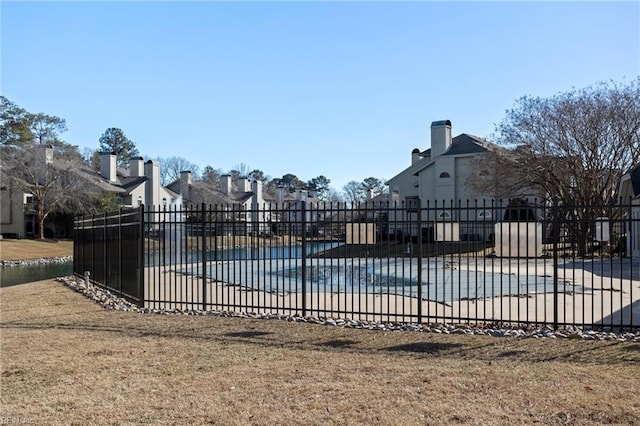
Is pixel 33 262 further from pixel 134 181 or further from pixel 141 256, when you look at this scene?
pixel 141 256

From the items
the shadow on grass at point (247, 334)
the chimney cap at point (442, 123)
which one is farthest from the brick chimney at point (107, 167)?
the shadow on grass at point (247, 334)

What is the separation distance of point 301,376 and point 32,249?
3505cm

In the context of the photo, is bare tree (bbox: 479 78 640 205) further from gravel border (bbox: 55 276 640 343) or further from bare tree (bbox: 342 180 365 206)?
bare tree (bbox: 342 180 365 206)

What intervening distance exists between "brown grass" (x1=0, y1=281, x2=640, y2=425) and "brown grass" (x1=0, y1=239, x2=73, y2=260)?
2797cm

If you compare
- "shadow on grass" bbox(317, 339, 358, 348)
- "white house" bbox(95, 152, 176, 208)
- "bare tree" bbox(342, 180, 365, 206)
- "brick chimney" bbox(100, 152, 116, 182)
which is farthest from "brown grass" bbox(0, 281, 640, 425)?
"bare tree" bbox(342, 180, 365, 206)

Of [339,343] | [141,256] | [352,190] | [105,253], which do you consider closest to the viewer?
[339,343]

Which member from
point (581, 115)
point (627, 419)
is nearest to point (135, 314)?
point (627, 419)

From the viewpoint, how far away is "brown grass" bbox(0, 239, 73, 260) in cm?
3225

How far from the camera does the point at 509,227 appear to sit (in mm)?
8133

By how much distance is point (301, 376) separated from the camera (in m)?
5.28

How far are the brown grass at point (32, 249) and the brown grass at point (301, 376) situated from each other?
2797cm

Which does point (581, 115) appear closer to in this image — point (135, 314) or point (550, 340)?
point (550, 340)

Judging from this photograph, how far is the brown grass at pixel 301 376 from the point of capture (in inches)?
168

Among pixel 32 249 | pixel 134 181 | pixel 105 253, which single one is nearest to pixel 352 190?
pixel 134 181
